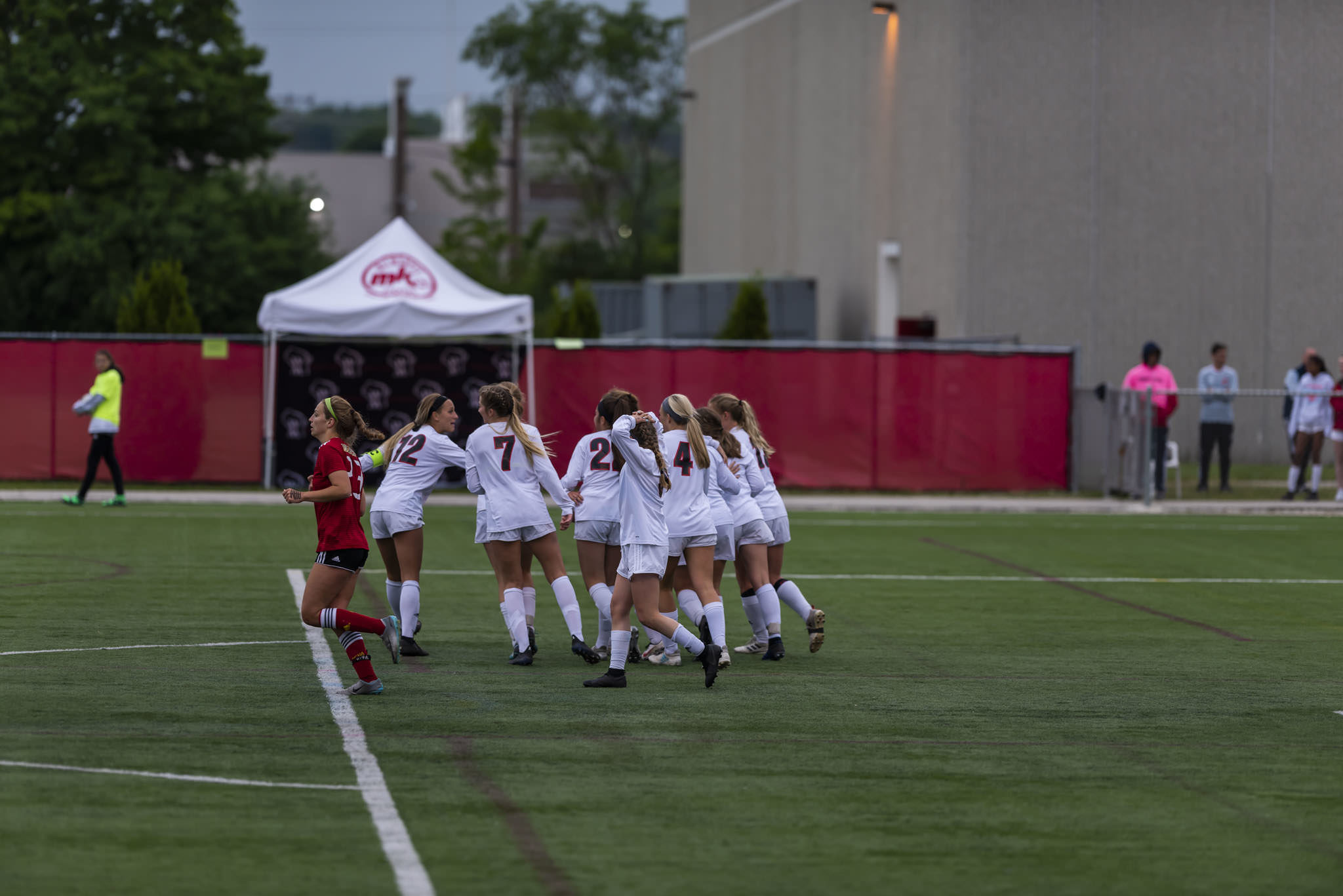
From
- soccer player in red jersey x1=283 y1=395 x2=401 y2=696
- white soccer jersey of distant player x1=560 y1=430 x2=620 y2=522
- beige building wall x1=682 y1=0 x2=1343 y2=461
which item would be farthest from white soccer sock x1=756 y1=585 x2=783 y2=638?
beige building wall x1=682 y1=0 x2=1343 y2=461

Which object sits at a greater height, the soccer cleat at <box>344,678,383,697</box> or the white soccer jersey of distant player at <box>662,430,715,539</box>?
the white soccer jersey of distant player at <box>662,430,715,539</box>

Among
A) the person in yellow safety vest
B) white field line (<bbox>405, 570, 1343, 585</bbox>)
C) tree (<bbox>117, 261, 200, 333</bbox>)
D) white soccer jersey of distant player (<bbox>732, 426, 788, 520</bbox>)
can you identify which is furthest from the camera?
tree (<bbox>117, 261, 200, 333</bbox>)

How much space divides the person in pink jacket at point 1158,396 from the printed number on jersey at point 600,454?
15.0 m

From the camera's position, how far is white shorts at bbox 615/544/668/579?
9758 millimetres

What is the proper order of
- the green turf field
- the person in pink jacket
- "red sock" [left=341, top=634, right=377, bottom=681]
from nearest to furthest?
the green turf field
"red sock" [left=341, top=634, right=377, bottom=681]
the person in pink jacket

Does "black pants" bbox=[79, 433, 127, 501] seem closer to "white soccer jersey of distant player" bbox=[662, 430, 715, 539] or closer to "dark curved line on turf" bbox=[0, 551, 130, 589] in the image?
"dark curved line on turf" bbox=[0, 551, 130, 589]

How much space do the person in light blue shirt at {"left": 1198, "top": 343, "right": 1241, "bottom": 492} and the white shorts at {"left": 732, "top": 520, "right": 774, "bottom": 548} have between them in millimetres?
16067

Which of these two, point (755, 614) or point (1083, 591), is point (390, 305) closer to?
point (1083, 591)

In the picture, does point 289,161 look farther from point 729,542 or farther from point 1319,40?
point 729,542

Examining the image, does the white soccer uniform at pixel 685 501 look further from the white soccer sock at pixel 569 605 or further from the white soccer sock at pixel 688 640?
the white soccer sock at pixel 569 605

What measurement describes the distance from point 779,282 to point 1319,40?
12.4 meters

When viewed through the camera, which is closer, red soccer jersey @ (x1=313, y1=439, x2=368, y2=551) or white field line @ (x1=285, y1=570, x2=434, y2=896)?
white field line @ (x1=285, y1=570, x2=434, y2=896)

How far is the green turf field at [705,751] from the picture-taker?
20.0 ft

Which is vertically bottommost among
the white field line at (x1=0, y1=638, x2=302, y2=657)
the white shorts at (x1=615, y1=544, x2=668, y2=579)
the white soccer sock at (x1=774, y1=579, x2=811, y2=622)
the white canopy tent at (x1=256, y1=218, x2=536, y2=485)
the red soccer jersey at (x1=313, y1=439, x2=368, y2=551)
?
the white field line at (x1=0, y1=638, x2=302, y2=657)
